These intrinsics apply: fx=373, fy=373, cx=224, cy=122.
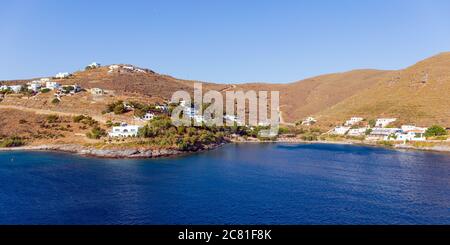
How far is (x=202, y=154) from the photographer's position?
5909cm

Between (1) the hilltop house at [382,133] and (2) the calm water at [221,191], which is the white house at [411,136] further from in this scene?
(2) the calm water at [221,191]

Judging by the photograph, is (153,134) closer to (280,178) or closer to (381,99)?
(280,178)

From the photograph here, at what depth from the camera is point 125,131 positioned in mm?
60656

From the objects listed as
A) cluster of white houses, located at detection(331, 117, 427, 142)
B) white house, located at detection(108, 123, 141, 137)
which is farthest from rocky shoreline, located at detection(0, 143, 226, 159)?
cluster of white houses, located at detection(331, 117, 427, 142)

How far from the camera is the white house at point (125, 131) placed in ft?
198

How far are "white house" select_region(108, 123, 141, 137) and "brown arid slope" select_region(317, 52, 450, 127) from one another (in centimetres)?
6462

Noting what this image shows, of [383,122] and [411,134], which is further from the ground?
[383,122]

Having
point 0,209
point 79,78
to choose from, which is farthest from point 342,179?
point 79,78

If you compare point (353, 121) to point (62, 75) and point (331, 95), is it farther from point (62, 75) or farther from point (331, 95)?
point (62, 75)

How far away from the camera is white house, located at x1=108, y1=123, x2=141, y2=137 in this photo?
198ft

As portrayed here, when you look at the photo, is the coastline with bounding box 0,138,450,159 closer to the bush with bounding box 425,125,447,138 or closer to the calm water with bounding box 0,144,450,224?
the calm water with bounding box 0,144,450,224

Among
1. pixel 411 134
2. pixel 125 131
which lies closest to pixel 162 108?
pixel 125 131

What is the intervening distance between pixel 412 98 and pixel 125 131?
77.8m
